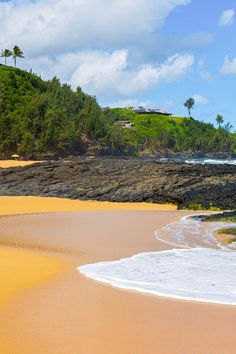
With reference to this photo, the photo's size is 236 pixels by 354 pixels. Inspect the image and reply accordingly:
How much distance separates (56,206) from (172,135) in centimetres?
12389

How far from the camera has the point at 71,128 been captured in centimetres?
8544

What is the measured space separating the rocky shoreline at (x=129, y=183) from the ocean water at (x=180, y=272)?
12249 mm

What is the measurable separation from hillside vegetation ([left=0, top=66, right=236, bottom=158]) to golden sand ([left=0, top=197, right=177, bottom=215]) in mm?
45532

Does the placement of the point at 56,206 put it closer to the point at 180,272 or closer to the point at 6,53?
the point at 180,272

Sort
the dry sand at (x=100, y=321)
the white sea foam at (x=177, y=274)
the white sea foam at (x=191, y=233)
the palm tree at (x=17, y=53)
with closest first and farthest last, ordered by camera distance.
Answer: the dry sand at (x=100, y=321) < the white sea foam at (x=177, y=274) < the white sea foam at (x=191, y=233) < the palm tree at (x=17, y=53)

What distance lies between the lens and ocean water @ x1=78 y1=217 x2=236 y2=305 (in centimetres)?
695

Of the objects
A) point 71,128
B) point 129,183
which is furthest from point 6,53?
point 129,183

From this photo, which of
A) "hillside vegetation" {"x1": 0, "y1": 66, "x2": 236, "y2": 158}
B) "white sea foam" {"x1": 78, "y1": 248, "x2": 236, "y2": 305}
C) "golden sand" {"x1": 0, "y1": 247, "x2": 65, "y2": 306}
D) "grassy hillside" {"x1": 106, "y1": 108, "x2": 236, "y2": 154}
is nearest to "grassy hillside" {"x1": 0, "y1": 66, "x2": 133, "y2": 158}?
"hillside vegetation" {"x1": 0, "y1": 66, "x2": 236, "y2": 158}

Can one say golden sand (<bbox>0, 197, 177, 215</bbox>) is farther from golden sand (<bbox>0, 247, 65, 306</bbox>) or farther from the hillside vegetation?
the hillside vegetation

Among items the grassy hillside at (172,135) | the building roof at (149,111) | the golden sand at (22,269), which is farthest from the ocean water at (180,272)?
the building roof at (149,111)

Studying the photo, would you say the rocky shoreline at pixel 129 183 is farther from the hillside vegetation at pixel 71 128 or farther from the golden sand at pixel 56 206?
the hillside vegetation at pixel 71 128

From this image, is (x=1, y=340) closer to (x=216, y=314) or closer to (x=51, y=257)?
(x=216, y=314)

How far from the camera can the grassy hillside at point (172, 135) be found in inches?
5364

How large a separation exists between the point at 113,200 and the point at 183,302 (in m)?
19.1
